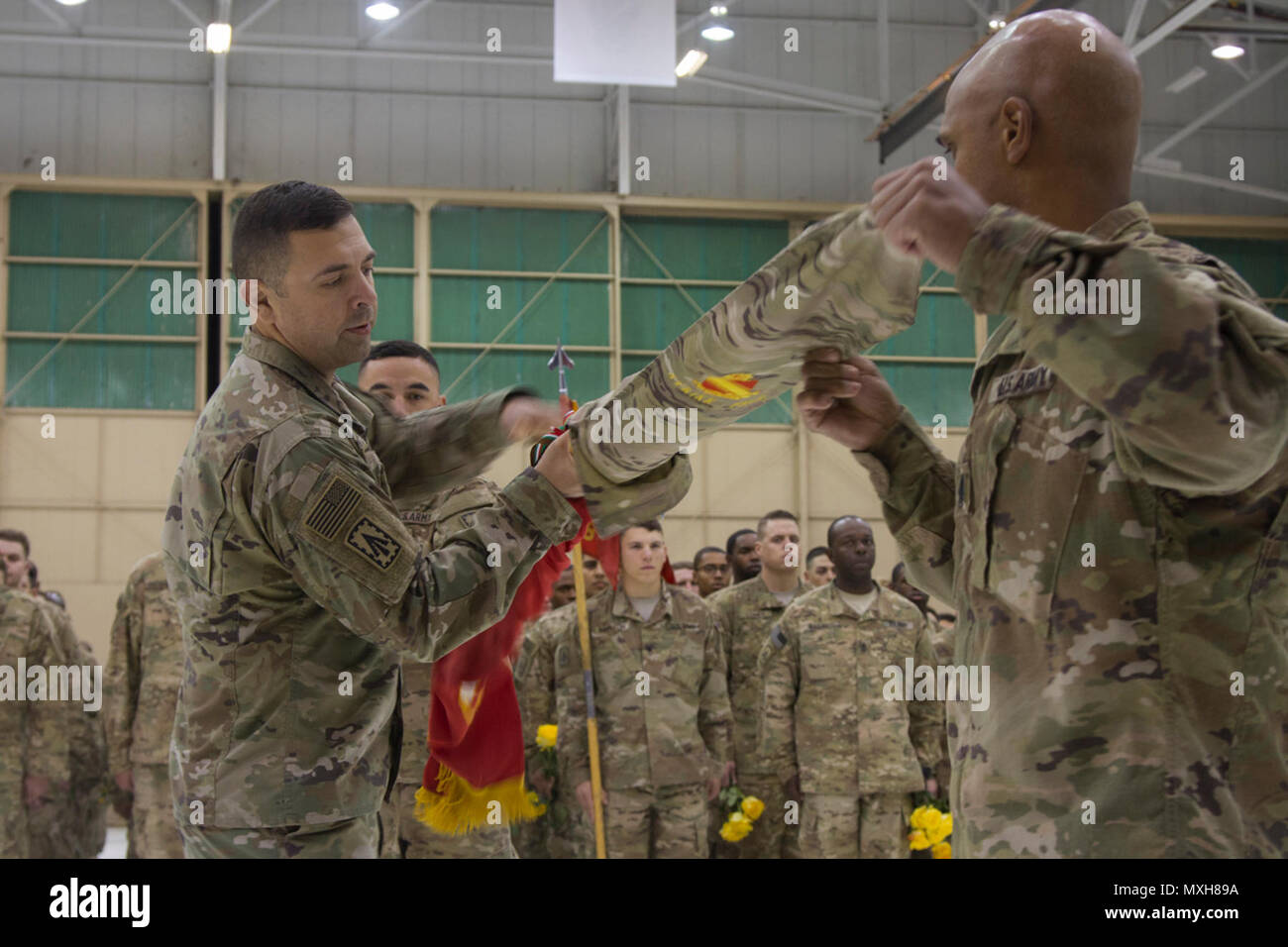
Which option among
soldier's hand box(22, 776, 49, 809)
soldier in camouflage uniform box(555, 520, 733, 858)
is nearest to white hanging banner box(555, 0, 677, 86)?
soldier in camouflage uniform box(555, 520, 733, 858)

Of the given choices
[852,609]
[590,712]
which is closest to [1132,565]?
[590,712]

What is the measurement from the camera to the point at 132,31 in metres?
12.4

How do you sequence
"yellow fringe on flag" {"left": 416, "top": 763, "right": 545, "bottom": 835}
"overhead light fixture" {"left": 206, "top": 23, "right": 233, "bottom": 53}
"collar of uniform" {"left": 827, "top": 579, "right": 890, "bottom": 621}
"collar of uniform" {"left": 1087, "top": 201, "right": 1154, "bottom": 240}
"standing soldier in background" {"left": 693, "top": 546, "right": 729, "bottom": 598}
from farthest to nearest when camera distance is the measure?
1. "overhead light fixture" {"left": 206, "top": 23, "right": 233, "bottom": 53}
2. "standing soldier in background" {"left": 693, "top": 546, "right": 729, "bottom": 598}
3. "collar of uniform" {"left": 827, "top": 579, "right": 890, "bottom": 621}
4. "yellow fringe on flag" {"left": 416, "top": 763, "right": 545, "bottom": 835}
5. "collar of uniform" {"left": 1087, "top": 201, "right": 1154, "bottom": 240}

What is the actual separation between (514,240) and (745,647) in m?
7.70

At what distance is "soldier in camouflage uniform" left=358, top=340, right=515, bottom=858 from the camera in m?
4.25

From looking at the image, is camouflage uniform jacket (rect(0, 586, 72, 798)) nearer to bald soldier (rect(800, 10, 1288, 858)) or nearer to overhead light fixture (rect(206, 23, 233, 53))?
bald soldier (rect(800, 10, 1288, 858))

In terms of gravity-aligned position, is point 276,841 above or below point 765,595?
below

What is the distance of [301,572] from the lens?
2.01 meters

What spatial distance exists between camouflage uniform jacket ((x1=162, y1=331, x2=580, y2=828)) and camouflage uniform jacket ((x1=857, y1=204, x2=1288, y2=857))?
88 cm

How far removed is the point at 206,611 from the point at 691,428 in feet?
2.87

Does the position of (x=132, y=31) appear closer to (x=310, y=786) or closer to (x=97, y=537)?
(x=97, y=537)

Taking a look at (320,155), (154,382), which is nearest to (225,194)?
(320,155)

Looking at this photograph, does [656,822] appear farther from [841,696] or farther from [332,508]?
[332,508]

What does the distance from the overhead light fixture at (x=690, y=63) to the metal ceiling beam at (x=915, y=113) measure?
6.91ft
